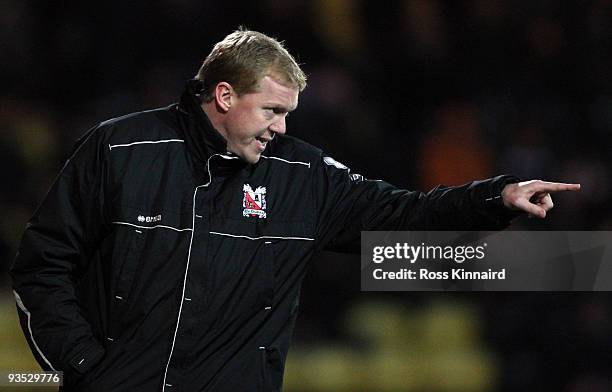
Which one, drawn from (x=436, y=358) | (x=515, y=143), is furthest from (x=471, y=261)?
(x=515, y=143)

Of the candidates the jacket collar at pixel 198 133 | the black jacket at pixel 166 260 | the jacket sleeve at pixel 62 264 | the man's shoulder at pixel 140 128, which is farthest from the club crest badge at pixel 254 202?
the jacket sleeve at pixel 62 264

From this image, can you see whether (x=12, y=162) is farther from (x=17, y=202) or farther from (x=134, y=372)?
(x=134, y=372)

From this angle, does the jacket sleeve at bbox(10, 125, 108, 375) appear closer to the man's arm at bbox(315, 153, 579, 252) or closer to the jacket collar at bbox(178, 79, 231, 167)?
the jacket collar at bbox(178, 79, 231, 167)

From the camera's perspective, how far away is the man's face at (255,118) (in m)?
2.79

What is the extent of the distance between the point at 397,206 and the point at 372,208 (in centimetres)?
7

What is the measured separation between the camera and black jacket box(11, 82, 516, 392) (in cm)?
265

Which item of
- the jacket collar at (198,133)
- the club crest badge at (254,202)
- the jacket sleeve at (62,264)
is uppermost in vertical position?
the jacket collar at (198,133)

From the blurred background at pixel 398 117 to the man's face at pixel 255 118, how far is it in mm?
2470

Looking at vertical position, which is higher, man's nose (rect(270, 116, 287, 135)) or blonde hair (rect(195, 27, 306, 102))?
blonde hair (rect(195, 27, 306, 102))

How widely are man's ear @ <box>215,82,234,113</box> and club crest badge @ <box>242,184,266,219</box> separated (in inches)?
8.9

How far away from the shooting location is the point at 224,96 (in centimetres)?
283

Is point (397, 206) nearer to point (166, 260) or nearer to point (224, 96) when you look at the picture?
point (224, 96)

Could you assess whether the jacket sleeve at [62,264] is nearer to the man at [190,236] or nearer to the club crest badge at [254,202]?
the man at [190,236]

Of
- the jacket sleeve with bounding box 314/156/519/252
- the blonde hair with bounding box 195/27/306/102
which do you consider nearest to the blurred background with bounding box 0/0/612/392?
the jacket sleeve with bounding box 314/156/519/252
